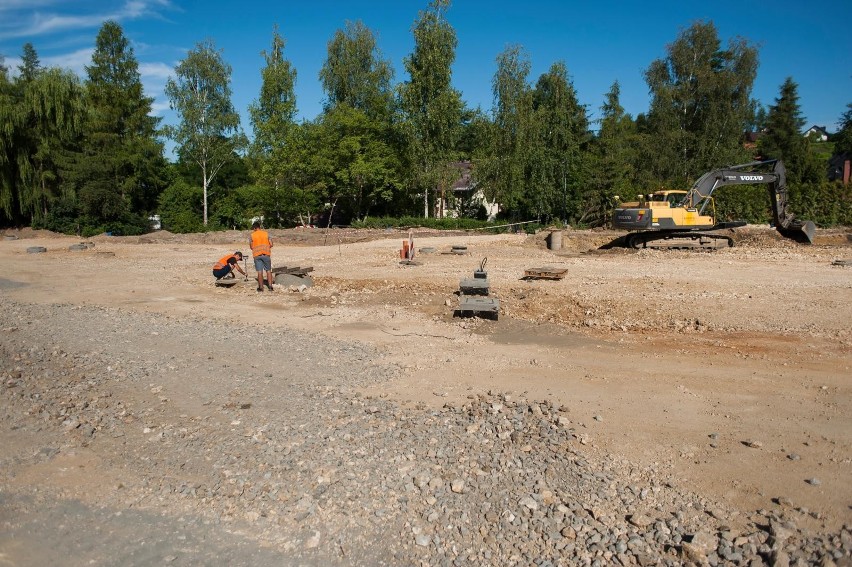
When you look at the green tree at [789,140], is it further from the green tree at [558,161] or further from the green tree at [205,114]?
the green tree at [205,114]

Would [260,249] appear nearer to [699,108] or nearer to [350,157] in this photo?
[350,157]

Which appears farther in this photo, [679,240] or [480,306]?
[679,240]

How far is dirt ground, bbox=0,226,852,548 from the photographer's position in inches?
205

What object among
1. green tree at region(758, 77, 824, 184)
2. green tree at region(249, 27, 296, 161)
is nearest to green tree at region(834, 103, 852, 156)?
green tree at region(758, 77, 824, 184)

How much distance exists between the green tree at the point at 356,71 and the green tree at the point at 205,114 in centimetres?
642

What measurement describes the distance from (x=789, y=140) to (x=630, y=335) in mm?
45766

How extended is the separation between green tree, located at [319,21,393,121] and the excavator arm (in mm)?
23111

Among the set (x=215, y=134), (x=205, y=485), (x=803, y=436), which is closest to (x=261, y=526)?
(x=205, y=485)

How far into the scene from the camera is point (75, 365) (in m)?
7.66

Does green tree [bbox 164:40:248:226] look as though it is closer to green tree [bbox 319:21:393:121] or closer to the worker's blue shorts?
green tree [bbox 319:21:393:121]

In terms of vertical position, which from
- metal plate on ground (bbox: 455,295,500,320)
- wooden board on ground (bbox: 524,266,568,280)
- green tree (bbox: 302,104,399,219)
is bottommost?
metal plate on ground (bbox: 455,295,500,320)

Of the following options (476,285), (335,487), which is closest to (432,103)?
(476,285)

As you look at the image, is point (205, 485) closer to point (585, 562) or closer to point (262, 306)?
point (585, 562)

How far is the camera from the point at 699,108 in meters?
40.0
